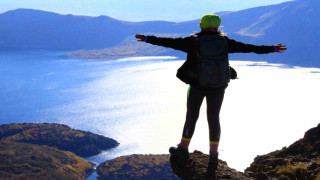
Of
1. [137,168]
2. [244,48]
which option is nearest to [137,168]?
[137,168]

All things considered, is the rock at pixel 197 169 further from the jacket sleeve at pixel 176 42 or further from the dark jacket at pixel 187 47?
the jacket sleeve at pixel 176 42

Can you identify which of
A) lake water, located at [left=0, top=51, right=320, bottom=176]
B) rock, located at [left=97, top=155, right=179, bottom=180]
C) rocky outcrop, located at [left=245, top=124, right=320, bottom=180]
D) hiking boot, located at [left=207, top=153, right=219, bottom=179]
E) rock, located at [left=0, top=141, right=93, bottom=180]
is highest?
hiking boot, located at [left=207, top=153, right=219, bottom=179]

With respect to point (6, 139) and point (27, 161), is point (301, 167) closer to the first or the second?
point (27, 161)

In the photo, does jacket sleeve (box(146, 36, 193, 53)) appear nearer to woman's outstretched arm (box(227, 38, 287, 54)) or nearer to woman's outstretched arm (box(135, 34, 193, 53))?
woman's outstretched arm (box(135, 34, 193, 53))

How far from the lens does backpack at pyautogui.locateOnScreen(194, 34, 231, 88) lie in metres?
5.68

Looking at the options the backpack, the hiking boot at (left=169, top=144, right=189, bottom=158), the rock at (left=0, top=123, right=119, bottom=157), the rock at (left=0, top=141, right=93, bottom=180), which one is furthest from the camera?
the rock at (left=0, top=123, right=119, bottom=157)

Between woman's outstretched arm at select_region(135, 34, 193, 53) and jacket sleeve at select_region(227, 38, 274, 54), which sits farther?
jacket sleeve at select_region(227, 38, 274, 54)

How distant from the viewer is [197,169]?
634cm

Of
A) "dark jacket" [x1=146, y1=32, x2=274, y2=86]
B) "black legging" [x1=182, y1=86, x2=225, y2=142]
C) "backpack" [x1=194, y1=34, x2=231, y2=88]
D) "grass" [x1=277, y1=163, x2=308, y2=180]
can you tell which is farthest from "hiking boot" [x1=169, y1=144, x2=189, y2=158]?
"grass" [x1=277, y1=163, x2=308, y2=180]

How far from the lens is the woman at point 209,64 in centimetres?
570

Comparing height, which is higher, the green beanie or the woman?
the green beanie

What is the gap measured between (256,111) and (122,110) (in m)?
50.4

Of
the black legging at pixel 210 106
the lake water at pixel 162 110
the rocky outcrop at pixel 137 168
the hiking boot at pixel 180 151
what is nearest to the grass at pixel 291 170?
the black legging at pixel 210 106

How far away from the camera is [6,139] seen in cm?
12900
